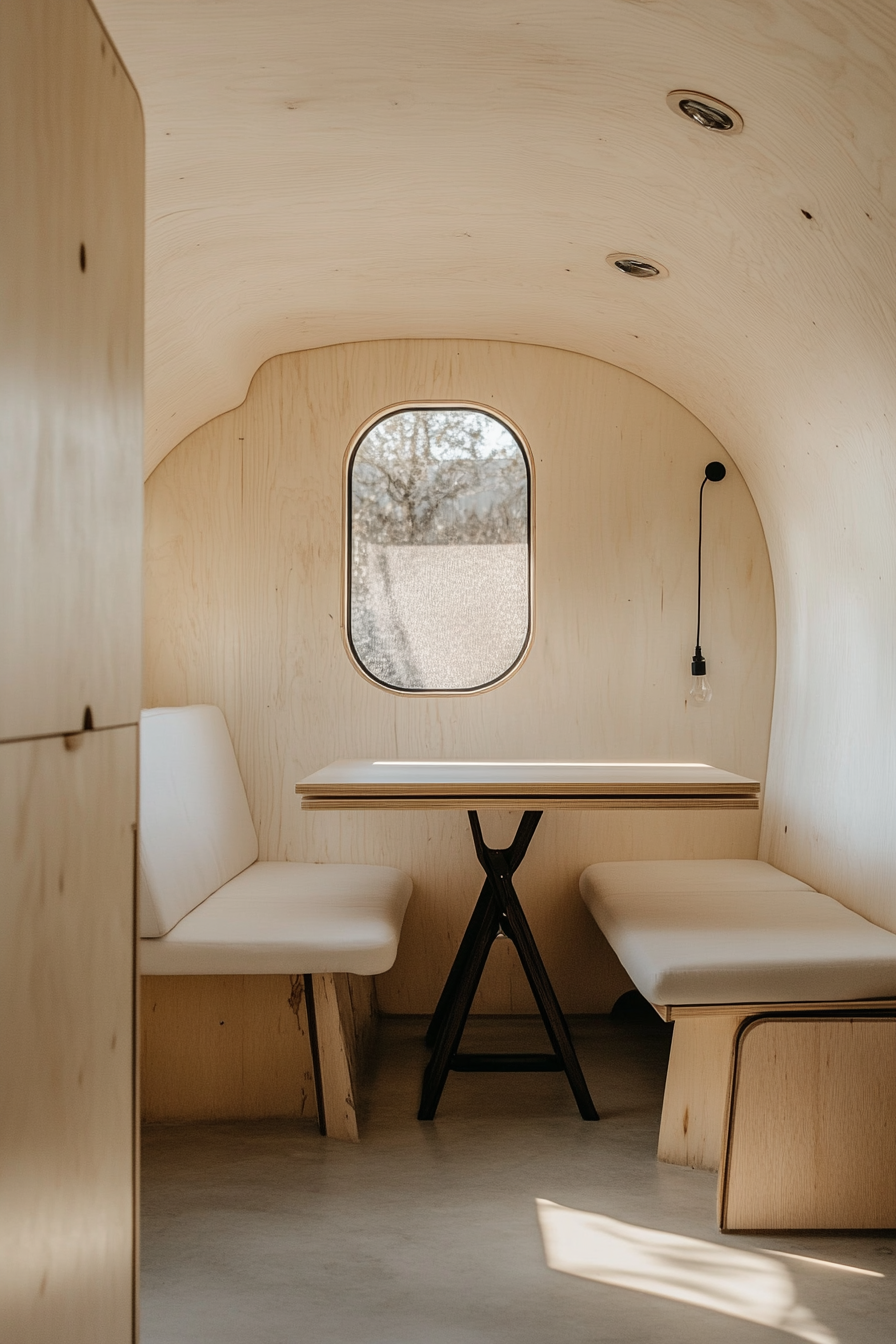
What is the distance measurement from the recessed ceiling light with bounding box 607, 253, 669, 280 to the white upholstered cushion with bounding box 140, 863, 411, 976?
194 cm

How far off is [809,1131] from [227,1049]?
1.51m

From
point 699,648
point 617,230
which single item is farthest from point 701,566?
point 617,230

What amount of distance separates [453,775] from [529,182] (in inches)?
60.1

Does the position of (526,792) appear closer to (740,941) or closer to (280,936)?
(740,941)

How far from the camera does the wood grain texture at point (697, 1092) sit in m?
2.58

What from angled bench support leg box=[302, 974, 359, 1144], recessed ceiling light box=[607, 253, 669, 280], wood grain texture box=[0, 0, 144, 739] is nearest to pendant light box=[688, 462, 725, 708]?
recessed ceiling light box=[607, 253, 669, 280]

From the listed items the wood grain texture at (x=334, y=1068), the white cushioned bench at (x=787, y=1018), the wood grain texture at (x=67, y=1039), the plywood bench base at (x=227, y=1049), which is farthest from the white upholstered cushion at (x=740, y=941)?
the wood grain texture at (x=67, y=1039)

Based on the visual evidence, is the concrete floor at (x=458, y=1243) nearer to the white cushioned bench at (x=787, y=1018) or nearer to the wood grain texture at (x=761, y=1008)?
the white cushioned bench at (x=787, y=1018)

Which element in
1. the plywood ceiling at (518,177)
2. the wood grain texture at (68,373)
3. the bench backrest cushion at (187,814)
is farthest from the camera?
the bench backrest cushion at (187,814)

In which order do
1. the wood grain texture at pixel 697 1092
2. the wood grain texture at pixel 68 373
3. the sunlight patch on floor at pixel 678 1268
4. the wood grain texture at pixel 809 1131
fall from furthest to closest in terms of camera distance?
the wood grain texture at pixel 697 1092, the wood grain texture at pixel 809 1131, the sunlight patch on floor at pixel 678 1268, the wood grain texture at pixel 68 373

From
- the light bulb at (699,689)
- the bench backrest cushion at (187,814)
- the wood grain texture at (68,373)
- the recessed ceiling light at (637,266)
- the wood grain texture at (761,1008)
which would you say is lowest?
the wood grain texture at (761,1008)

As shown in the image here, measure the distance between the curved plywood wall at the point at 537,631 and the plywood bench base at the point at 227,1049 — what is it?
1.04 metres

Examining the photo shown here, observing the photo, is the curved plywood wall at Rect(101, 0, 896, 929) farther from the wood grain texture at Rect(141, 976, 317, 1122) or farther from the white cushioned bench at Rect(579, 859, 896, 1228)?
the wood grain texture at Rect(141, 976, 317, 1122)

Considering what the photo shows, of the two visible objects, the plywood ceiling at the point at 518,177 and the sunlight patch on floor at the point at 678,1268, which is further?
the sunlight patch on floor at the point at 678,1268
